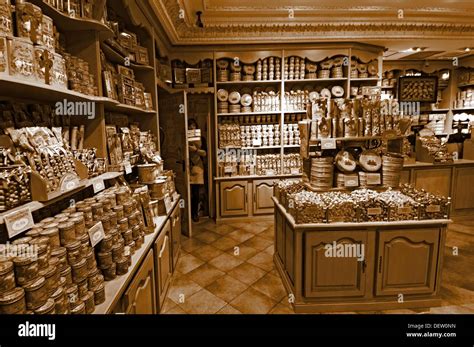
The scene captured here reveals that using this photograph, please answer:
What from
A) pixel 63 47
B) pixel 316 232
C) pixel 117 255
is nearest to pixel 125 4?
pixel 63 47

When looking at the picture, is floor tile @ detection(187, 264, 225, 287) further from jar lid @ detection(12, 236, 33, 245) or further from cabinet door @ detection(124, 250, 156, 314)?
jar lid @ detection(12, 236, 33, 245)

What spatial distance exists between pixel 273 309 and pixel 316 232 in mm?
756

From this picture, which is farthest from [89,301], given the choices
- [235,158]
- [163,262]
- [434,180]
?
[434,180]

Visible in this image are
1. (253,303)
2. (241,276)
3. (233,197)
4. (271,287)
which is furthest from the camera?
(233,197)

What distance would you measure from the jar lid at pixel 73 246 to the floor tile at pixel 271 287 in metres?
1.81

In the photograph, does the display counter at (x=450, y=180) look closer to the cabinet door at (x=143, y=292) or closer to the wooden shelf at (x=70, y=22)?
the cabinet door at (x=143, y=292)

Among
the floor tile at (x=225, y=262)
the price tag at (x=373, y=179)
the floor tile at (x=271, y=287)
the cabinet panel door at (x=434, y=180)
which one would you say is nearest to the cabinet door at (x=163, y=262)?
the floor tile at (x=225, y=262)

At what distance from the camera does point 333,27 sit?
4.18 metres

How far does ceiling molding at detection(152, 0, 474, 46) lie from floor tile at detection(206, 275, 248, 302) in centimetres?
313

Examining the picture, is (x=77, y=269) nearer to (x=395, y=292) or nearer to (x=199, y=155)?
(x=395, y=292)

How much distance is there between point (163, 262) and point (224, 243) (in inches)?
58.9

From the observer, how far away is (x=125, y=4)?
2.39 m

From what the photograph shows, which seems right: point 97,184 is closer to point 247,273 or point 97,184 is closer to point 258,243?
point 247,273

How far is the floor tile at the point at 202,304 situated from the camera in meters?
2.40
